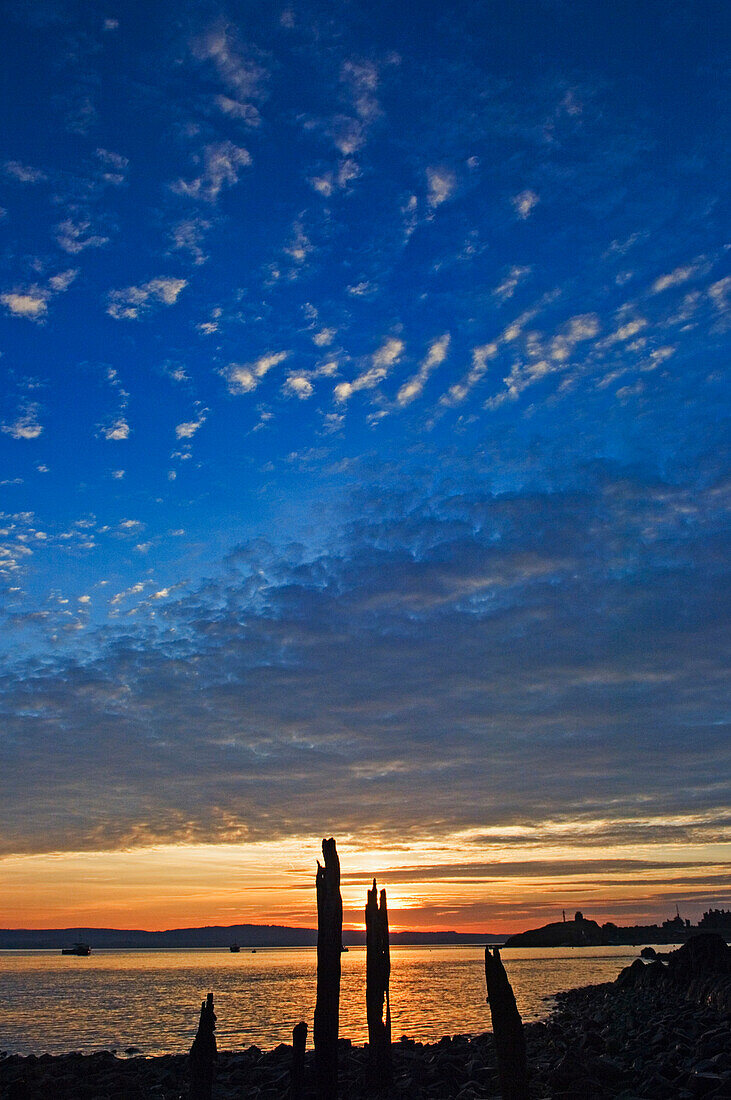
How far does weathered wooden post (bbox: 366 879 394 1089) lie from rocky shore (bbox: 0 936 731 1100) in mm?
573

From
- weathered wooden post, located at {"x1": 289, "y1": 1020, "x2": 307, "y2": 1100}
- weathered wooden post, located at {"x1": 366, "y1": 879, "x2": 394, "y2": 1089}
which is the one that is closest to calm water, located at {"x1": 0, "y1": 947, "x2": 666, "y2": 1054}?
weathered wooden post, located at {"x1": 366, "y1": 879, "x2": 394, "y2": 1089}

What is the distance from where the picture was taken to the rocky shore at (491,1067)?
61.5 ft

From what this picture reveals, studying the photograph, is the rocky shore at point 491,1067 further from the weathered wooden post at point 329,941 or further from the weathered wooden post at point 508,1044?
the weathered wooden post at point 508,1044

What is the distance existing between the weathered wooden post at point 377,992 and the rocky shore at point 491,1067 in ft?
1.88

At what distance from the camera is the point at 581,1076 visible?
19.9m

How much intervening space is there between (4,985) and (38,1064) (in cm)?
7255

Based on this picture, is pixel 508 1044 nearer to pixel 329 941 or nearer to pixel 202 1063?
pixel 329 941

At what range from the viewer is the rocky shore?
1873cm

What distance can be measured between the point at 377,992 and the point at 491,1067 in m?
4.45

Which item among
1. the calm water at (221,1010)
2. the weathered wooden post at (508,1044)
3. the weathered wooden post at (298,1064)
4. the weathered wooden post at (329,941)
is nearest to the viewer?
the weathered wooden post at (508,1044)

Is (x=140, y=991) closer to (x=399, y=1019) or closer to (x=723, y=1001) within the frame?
(x=399, y=1019)

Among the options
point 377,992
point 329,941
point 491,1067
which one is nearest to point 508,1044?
point 329,941

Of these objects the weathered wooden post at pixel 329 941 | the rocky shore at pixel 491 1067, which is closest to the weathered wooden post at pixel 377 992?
the rocky shore at pixel 491 1067

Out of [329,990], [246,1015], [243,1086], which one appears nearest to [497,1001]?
[329,990]
